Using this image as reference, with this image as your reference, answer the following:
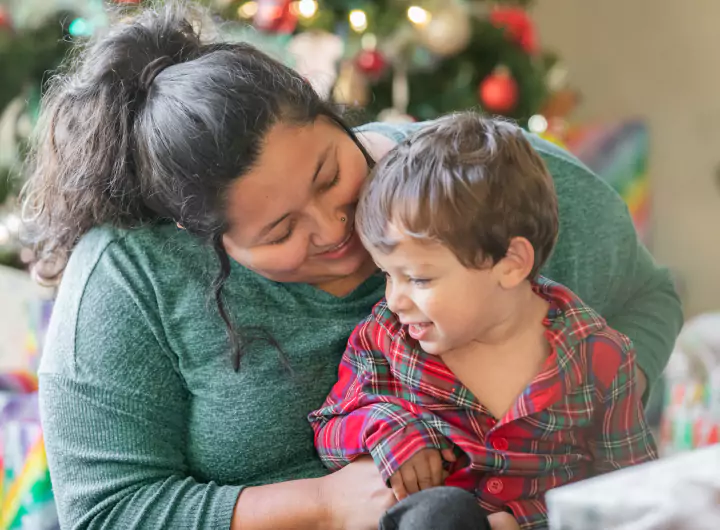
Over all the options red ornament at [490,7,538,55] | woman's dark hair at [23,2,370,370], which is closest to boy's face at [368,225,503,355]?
woman's dark hair at [23,2,370,370]

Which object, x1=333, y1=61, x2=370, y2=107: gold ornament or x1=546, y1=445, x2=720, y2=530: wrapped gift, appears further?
x1=333, y1=61, x2=370, y2=107: gold ornament

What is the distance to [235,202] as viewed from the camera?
3.30ft

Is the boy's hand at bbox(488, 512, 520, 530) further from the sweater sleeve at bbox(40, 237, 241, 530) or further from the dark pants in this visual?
the sweater sleeve at bbox(40, 237, 241, 530)

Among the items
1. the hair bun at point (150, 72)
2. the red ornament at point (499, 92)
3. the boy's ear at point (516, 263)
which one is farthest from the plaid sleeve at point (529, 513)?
the red ornament at point (499, 92)

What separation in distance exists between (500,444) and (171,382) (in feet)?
1.49

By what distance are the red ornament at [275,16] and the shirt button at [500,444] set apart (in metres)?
1.43

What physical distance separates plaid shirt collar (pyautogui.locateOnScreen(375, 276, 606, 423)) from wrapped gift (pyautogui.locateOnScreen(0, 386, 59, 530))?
2.21 ft

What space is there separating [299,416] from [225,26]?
687 mm

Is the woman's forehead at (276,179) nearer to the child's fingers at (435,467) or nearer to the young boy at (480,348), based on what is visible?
the young boy at (480,348)

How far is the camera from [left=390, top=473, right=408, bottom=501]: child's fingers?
3.19 ft

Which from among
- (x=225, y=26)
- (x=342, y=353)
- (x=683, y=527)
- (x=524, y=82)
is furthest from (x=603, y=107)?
(x=683, y=527)

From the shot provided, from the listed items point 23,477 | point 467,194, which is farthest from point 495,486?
point 23,477

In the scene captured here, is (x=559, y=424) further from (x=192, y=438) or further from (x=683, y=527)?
(x=192, y=438)

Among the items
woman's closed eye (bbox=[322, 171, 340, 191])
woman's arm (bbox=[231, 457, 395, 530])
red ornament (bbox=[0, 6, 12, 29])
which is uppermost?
woman's closed eye (bbox=[322, 171, 340, 191])
